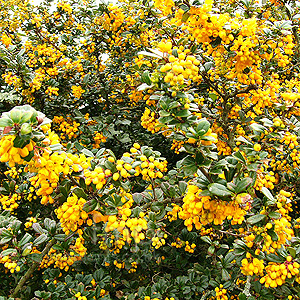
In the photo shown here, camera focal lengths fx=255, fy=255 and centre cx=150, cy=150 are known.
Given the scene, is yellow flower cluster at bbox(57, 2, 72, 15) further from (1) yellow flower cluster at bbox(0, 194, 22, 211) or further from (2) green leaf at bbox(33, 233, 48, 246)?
(2) green leaf at bbox(33, 233, 48, 246)

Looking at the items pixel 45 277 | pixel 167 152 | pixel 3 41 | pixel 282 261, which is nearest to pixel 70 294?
pixel 45 277

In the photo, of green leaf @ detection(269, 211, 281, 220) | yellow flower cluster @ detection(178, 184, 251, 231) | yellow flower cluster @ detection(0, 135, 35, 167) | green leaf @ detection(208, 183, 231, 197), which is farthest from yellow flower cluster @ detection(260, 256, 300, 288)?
yellow flower cluster @ detection(0, 135, 35, 167)

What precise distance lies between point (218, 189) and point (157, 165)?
443 mm

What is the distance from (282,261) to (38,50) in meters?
3.37

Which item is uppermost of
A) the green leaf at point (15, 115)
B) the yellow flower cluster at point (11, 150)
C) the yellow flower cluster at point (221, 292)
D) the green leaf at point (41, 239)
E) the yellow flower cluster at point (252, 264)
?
the green leaf at point (15, 115)

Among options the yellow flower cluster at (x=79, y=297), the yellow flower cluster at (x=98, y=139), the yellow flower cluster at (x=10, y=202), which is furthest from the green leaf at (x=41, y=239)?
the yellow flower cluster at (x=98, y=139)

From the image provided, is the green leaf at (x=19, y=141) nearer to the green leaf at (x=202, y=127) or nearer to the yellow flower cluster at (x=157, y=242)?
the green leaf at (x=202, y=127)

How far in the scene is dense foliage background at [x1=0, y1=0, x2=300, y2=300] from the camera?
1.23 m

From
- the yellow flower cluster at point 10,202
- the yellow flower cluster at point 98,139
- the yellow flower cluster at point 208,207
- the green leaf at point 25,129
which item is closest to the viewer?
the green leaf at point 25,129

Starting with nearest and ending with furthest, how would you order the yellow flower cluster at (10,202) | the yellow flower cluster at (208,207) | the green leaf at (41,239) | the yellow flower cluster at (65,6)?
the yellow flower cluster at (208,207) → the green leaf at (41,239) → the yellow flower cluster at (10,202) → the yellow flower cluster at (65,6)

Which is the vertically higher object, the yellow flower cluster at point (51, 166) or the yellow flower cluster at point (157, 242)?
the yellow flower cluster at point (51, 166)

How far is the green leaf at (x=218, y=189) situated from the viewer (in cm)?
113

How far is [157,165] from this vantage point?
4.90 ft

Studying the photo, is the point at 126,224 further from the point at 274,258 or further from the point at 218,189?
the point at 274,258
